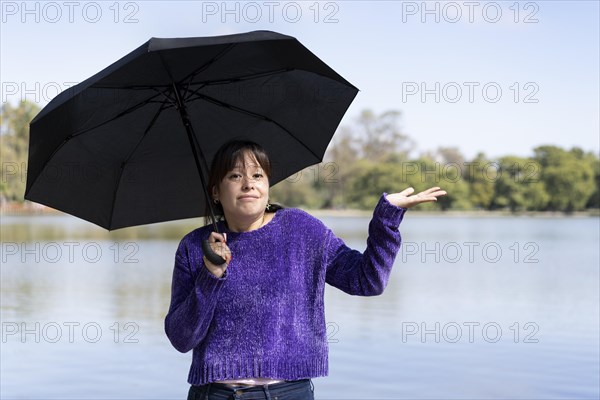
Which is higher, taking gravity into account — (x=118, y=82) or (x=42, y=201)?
(x=118, y=82)

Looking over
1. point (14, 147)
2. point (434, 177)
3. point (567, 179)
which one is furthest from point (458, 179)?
point (14, 147)

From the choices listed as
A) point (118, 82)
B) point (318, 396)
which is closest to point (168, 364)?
point (318, 396)

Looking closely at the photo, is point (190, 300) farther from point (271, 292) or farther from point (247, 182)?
point (247, 182)

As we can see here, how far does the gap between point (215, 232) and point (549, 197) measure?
2480 inches

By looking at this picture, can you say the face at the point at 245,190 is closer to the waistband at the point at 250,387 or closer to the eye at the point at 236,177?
the eye at the point at 236,177

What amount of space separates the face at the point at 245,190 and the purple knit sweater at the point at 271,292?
0.21 ft

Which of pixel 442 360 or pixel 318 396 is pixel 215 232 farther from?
pixel 442 360

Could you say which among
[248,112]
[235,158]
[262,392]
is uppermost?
[248,112]

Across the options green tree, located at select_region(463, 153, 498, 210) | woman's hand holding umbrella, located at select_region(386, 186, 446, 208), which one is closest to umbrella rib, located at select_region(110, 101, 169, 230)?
woman's hand holding umbrella, located at select_region(386, 186, 446, 208)

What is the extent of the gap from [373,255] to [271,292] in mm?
288

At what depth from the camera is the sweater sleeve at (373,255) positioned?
89.4 inches

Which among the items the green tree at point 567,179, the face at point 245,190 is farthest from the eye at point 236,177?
the green tree at point 567,179

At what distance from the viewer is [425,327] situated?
32.7ft

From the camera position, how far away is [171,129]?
3059mm
